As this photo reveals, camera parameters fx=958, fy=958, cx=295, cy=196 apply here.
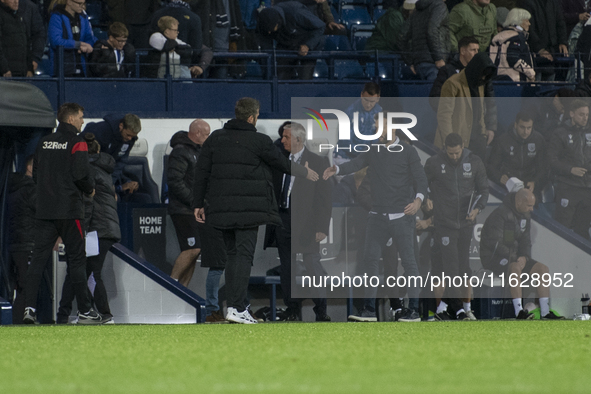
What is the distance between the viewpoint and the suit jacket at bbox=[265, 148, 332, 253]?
9.62 m

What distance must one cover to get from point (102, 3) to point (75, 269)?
678 cm

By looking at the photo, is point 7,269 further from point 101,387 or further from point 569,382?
point 569,382

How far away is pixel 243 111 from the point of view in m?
8.13

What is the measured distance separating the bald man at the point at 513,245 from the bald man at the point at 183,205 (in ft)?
9.79

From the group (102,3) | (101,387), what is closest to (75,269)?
(101,387)

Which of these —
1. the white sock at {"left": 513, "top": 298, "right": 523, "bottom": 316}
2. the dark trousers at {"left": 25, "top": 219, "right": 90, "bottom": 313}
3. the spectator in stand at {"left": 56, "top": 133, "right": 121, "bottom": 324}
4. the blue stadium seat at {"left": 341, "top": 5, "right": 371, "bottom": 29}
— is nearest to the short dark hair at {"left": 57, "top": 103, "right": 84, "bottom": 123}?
the spectator in stand at {"left": 56, "top": 133, "right": 121, "bottom": 324}

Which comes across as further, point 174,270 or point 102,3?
point 102,3

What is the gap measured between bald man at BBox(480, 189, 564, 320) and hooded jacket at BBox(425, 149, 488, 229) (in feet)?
0.83

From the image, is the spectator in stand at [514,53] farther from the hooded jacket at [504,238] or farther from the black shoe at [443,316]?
the black shoe at [443,316]

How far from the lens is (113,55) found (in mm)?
11922

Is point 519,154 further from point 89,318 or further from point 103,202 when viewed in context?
point 89,318

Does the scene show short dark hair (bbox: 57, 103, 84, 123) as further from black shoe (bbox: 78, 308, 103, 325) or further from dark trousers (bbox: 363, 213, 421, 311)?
dark trousers (bbox: 363, 213, 421, 311)

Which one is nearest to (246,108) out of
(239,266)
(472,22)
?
(239,266)

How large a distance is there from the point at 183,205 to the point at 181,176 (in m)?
0.30
